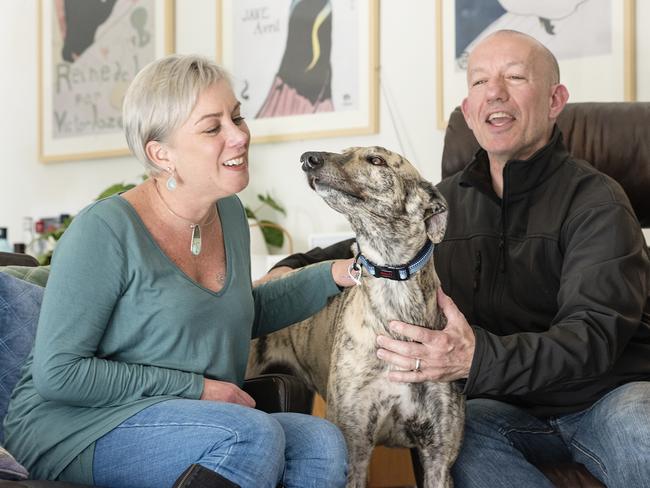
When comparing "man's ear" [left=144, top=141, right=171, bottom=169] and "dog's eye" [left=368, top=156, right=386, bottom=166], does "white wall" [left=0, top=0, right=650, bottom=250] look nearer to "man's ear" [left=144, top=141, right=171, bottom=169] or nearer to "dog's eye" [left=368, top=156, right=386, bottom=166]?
"dog's eye" [left=368, top=156, right=386, bottom=166]

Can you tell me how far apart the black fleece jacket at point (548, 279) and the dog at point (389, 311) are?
125mm

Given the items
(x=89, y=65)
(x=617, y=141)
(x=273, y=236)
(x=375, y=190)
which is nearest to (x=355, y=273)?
(x=375, y=190)

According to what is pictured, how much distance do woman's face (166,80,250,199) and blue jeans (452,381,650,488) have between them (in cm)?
86

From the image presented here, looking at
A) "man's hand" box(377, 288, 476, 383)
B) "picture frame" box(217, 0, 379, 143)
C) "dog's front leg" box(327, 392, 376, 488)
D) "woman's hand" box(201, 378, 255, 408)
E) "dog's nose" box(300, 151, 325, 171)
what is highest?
"picture frame" box(217, 0, 379, 143)

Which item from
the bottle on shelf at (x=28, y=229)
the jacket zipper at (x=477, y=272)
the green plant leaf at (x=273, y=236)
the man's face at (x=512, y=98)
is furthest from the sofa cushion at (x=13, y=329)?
the bottle on shelf at (x=28, y=229)

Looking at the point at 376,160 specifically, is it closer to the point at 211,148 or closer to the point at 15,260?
the point at 211,148

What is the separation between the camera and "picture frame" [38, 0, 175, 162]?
4289 mm

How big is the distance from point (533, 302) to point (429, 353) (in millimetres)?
446

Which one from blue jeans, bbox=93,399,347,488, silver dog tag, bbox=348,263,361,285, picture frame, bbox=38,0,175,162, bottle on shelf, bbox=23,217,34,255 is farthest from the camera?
bottle on shelf, bbox=23,217,34,255

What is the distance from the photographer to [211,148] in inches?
73.9

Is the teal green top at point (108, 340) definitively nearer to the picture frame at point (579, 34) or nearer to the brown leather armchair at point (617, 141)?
the brown leather armchair at point (617, 141)

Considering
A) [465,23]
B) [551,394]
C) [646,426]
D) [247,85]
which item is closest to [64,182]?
[247,85]

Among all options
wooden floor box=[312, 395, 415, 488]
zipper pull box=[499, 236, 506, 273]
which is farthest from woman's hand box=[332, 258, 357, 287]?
wooden floor box=[312, 395, 415, 488]

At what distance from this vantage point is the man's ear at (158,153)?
1898 mm
